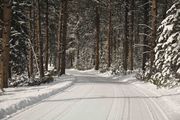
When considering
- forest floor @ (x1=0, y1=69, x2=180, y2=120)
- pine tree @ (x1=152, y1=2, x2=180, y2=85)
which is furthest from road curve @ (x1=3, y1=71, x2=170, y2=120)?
pine tree @ (x1=152, y1=2, x2=180, y2=85)

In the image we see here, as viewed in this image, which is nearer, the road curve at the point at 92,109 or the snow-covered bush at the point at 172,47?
the road curve at the point at 92,109

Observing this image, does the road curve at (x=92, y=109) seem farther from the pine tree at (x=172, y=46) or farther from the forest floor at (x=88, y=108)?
the pine tree at (x=172, y=46)

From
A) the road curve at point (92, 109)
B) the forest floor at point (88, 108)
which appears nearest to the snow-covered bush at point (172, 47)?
the forest floor at point (88, 108)

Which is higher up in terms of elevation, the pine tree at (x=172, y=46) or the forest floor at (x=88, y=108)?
the pine tree at (x=172, y=46)

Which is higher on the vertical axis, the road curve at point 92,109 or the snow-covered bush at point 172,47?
the snow-covered bush at point 172,47

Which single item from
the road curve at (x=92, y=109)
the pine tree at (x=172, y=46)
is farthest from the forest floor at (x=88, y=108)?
the pine tree at (x=172, y=46)

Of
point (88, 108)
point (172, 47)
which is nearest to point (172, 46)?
point (172, 47)

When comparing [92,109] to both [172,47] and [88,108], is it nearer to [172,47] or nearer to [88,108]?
[88,108]

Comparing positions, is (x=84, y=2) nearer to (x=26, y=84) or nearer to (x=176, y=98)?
(x=26, y=84)

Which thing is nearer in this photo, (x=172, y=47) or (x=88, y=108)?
(x=88, y=108)

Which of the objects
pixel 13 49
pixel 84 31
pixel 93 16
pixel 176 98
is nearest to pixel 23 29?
pixel 13 49

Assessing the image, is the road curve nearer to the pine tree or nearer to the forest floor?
the forest floor

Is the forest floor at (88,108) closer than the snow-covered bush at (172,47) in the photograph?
Yes

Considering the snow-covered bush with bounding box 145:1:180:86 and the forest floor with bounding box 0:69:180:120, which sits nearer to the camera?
the forest floor with bounding box 0:69:180:120
